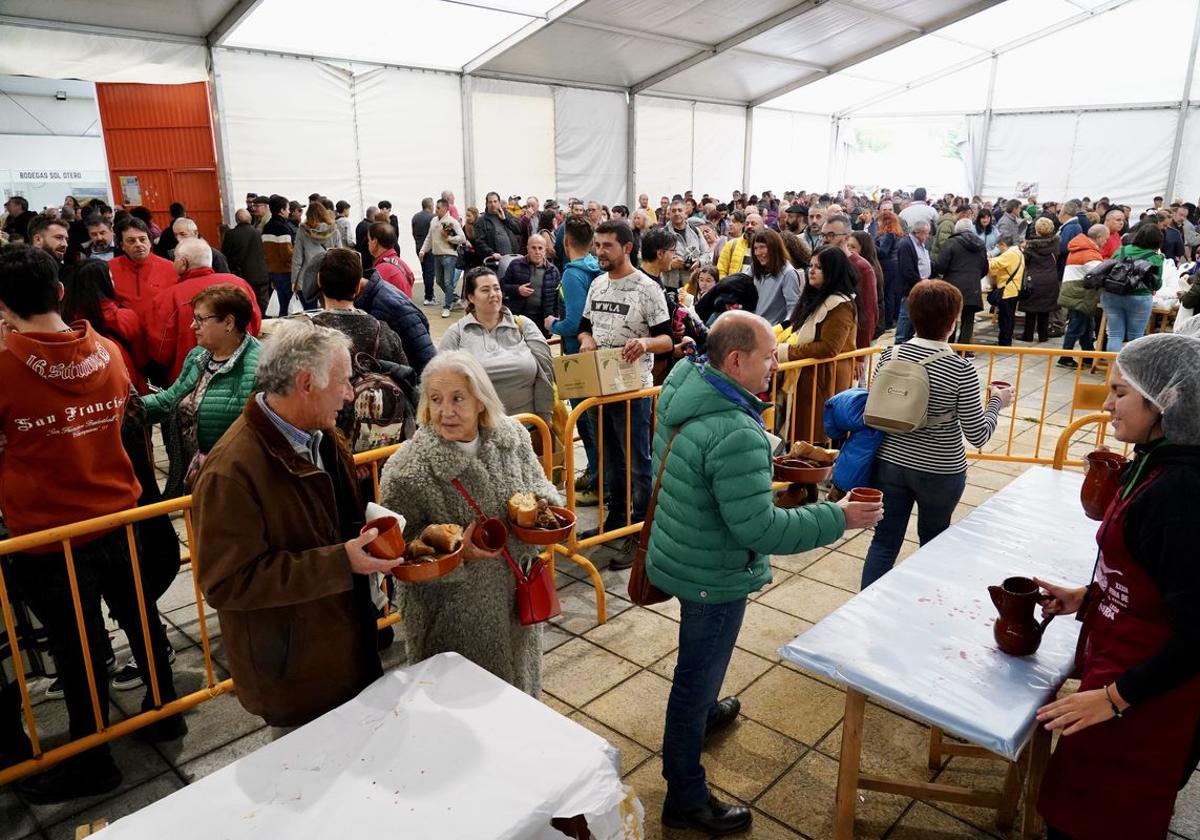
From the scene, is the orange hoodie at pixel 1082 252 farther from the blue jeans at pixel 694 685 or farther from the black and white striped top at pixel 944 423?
the blue jeans at pixel 694 685

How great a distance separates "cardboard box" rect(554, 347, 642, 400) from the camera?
184 inches

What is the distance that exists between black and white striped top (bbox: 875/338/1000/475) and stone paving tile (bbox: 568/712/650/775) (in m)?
1.72

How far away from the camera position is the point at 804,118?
24828 millimetres

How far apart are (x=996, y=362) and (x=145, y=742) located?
10.6 meters

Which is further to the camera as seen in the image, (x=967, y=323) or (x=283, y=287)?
(x=283, y=287)

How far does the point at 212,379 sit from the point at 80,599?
103 centimetres

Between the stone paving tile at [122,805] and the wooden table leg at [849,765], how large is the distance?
2360 millimetres

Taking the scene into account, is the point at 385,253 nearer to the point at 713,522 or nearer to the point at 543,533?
the point at 543,533

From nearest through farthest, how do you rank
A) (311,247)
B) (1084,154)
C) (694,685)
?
(694,685)
(311,247)
(1084,154)

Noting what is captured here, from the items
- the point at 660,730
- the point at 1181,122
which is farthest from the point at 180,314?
the point at 1181,122

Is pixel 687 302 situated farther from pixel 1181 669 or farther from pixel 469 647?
pixel 1181 669

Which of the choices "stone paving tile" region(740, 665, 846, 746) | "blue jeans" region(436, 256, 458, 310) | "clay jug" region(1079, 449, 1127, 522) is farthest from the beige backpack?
"blue jeans" region(436, 256, 458, 310)

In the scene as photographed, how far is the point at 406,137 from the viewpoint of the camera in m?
15.2

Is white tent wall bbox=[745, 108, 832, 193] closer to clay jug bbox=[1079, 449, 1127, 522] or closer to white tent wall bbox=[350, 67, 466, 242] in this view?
white tent wall bbox=[350, 67, 466, 242]
